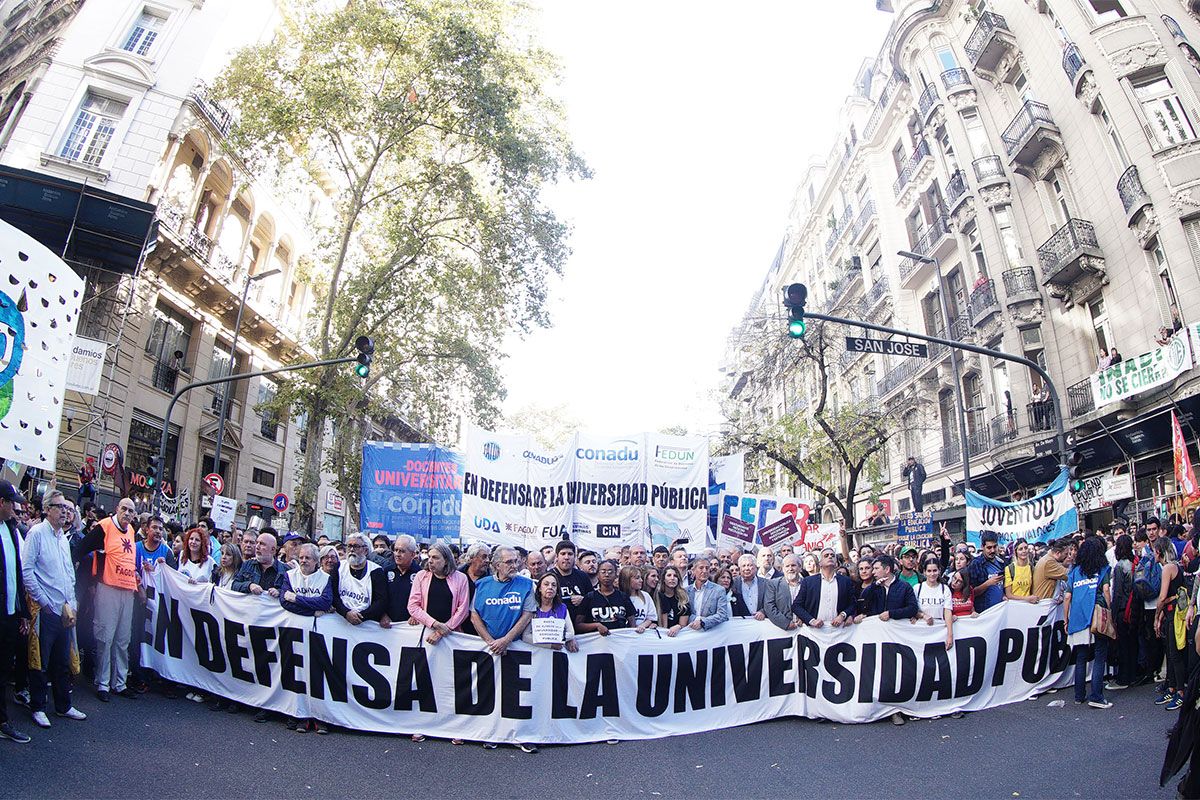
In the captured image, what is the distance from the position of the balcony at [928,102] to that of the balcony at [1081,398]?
11.9 meters

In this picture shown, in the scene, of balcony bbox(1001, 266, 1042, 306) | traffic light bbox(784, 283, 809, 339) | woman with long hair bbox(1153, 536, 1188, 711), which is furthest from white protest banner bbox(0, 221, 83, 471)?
balcony bbox(1001, 266, 1042, 306)

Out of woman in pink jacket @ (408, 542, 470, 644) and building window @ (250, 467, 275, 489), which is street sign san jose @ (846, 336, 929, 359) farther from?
building window @ (250, 467, 275, 489)

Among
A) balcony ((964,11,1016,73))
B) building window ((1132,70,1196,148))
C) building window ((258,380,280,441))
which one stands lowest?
building window ((258,380,280,441))

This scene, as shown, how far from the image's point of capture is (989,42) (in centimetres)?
2302

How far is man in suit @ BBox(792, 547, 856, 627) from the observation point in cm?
763

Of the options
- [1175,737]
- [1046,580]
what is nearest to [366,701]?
[1175,737]

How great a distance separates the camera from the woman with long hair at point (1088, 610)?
752 cm

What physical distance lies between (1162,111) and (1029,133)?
343 centimetres

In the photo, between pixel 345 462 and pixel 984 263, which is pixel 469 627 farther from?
pixel 984 263

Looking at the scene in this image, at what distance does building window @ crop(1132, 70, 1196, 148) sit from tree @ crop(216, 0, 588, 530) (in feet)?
49.2

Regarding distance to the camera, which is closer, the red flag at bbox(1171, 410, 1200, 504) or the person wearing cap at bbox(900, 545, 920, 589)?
the person wearing cap at bbox(900, 545, 920, 589)

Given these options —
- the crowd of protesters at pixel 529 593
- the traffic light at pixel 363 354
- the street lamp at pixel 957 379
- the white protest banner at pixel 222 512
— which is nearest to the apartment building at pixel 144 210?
the white protest banner at pixel 222 512

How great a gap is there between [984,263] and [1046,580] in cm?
1870

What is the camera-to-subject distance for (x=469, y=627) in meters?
6.91
